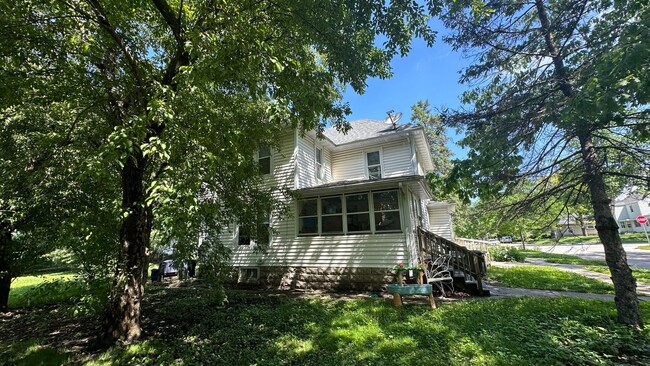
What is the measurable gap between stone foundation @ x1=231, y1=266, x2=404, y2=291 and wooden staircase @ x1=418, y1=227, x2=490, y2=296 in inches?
60.1

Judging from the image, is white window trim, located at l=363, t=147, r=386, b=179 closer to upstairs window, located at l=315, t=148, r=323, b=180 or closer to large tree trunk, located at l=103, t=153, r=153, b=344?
upstairs window, located at l=315, t=148, r=323, b=180

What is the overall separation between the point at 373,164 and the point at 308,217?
4.01 meters

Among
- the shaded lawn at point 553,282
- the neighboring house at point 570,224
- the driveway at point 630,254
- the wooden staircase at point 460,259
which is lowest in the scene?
the shaded lawn at point 553,282

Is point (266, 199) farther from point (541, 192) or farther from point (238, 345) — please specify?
point (541, 192)

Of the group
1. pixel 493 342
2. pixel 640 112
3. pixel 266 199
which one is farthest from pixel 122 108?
pixel 640 112

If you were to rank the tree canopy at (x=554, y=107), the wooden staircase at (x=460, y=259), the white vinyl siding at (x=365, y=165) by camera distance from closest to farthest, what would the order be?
1. the tree canopy at (x=554, y=107)
2. the wooden staircase at (x=460, y=259)
3. the white vinyl siding at (x=365, y=165)

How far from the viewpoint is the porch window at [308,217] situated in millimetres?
10039

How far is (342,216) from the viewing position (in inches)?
379

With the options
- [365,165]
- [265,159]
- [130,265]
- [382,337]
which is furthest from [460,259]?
[130,265]

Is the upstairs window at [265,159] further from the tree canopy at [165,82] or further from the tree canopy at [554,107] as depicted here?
the tree canopy at [554,107]

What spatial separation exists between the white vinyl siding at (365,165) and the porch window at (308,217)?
117 inches

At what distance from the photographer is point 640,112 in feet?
14.1

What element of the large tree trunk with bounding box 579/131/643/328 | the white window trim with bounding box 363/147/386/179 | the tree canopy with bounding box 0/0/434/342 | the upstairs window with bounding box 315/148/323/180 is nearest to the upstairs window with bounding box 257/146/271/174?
the upstairs window with bounding box 315/148/323/180

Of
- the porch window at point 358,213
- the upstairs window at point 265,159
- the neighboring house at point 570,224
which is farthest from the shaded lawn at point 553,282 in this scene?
the upstairs window at point 265,159
